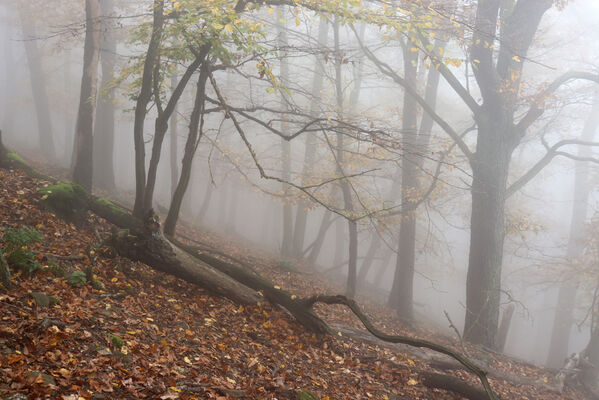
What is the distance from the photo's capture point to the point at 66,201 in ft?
23.0

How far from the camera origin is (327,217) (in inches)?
674

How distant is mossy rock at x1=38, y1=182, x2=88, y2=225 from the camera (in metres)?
6.82

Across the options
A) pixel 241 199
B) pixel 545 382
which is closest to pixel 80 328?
pixel 545 382

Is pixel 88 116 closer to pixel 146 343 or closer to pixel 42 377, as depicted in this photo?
pixel 146 343

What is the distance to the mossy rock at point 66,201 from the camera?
6.82 meters

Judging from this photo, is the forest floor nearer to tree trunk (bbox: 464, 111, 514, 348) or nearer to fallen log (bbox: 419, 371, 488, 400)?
fallen log (bbox: 419, 371, 488, 400)

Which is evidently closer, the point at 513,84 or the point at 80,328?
the point at 80,328

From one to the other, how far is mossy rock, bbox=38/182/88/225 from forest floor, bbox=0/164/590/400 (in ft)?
0.58

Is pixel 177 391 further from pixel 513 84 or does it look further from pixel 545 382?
pixel 513 84

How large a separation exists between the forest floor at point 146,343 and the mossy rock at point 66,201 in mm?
176

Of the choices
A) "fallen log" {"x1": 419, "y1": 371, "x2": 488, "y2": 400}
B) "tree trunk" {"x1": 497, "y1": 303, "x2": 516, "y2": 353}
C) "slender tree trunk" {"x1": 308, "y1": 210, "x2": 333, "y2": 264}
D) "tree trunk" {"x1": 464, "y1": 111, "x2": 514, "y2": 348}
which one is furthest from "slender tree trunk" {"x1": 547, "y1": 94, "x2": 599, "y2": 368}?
"fallen log" {"x1": 419, "y1": 371, "x2": 488, "y2": 400}

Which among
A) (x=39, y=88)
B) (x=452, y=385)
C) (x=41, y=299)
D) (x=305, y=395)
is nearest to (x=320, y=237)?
(x=452, y=385)

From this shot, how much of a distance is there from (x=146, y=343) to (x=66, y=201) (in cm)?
376

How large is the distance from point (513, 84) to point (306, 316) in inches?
297
